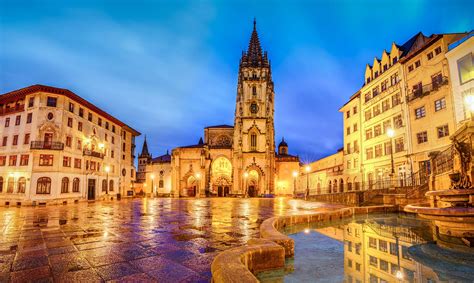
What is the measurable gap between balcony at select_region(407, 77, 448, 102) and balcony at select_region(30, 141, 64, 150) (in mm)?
41265

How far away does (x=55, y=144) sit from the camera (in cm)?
3061

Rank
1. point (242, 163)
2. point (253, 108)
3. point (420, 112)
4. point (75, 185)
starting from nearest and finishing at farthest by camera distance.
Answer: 1. point (420, 112)
2. point (75, 185)
3. point (242, 163)
4. point (253, 108)

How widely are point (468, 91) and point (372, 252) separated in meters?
24.7

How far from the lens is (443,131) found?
80.4 feet

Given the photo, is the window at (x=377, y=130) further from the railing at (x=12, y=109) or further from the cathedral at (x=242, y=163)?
the railing at (x=12, y=109)

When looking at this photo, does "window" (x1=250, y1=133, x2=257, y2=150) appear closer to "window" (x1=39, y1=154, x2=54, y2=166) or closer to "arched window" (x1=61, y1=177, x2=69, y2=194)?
"arched window" (x1=61, y1=177, x2=69, y2=194)

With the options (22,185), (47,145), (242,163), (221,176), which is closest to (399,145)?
(242,163)

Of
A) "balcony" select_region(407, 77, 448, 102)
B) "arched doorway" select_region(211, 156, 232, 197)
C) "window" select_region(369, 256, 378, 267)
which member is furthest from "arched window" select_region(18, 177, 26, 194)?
"balcony" select_region(407, 77, 448, 102)

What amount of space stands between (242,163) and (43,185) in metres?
32.1

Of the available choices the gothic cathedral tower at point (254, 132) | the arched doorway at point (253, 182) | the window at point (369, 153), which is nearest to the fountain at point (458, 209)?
the window at point (369, 153)

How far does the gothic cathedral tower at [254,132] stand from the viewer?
167 feet

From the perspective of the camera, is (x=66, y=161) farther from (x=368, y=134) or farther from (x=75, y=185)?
(x=368, y=134)

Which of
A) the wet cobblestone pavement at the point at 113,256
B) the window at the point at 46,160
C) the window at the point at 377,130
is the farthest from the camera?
the window at the point at 377,130

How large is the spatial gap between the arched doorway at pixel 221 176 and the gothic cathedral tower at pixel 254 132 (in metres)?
2.58
